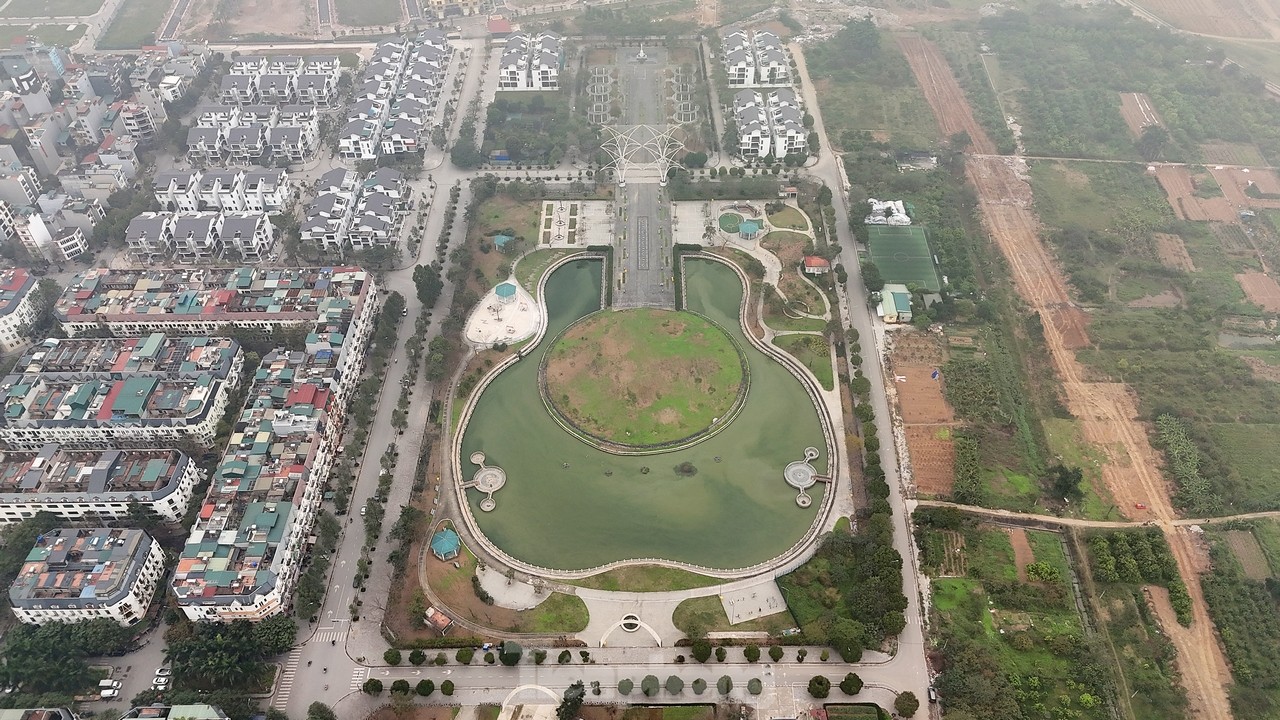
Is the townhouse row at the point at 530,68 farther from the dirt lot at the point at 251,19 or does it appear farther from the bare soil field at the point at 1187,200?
the bare soil field at the point at 1187,200

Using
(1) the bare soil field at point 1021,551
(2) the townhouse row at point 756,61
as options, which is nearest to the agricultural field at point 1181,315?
(1) the bare soil field at point 1021,551

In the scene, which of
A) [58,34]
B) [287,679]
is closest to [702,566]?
[287,679]

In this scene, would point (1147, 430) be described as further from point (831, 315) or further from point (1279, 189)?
point (1279, 189)

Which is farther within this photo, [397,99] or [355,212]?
[397,99]

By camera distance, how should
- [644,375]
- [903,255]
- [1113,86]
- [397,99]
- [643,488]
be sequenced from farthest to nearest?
[1113,86] < [397,99] < [903,255] < [644,375] < [643,488]

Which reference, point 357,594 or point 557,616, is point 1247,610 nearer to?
point 557,616

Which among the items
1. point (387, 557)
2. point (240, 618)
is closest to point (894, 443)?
point (387, 557)
